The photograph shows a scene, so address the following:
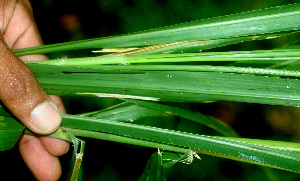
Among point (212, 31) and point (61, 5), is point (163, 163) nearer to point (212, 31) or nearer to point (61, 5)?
point (212, 31)

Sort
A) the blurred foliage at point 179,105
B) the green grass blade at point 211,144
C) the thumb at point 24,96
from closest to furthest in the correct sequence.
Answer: the green grass blade at point 211,144, the thumb at point 24,96, the blurred foliage at point 179,105

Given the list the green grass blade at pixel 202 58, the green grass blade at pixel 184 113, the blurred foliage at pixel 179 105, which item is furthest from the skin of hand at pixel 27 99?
the blurred foliage at pixel 179 105

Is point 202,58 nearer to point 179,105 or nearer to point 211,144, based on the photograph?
point 211,144

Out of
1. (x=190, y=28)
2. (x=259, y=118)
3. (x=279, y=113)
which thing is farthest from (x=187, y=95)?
(x=279, y=113)

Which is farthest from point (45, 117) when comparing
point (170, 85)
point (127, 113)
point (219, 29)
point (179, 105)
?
point (179, 105)

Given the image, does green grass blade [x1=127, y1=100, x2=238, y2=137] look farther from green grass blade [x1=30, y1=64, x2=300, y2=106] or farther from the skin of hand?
the skin of hand

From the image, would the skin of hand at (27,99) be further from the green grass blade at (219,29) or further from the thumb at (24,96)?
the green grass blade at (219,29)

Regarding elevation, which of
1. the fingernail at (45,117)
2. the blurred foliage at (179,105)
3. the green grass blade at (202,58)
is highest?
the blurred foliage at (179,105)

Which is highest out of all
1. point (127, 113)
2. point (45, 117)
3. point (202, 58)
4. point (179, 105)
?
point (179, 105)
